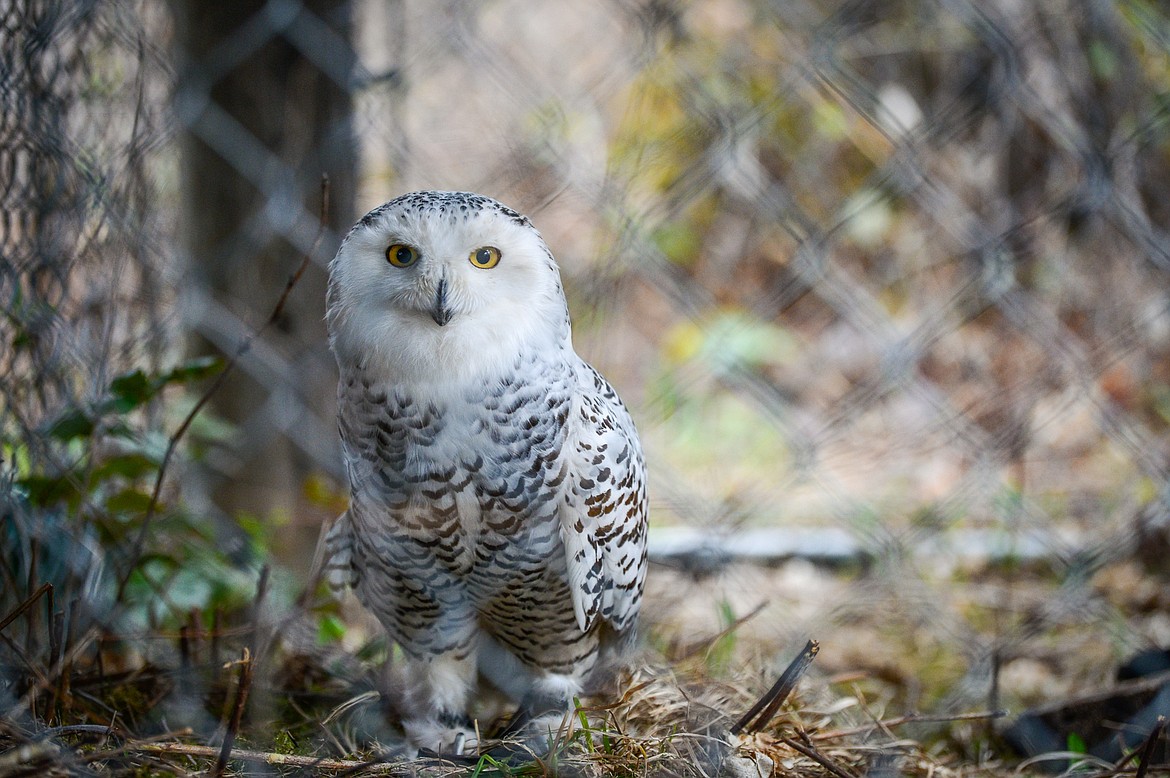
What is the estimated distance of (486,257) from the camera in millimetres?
1116

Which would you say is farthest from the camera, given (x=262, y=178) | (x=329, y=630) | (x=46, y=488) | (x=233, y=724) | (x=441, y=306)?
(x=262, y=178)

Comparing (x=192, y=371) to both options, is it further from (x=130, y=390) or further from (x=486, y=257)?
(x=486, y=257)

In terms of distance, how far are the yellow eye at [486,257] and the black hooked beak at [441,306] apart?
51mm

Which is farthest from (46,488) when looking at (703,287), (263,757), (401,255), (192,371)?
(703,287)

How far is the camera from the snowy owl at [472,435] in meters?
1.10

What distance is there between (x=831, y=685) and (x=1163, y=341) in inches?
66.7

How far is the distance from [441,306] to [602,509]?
1.09 feet

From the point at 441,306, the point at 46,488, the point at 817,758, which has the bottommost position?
the point at 817,758

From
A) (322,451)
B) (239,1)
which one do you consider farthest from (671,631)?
(239,1)

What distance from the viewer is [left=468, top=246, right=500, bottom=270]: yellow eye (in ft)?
3.63

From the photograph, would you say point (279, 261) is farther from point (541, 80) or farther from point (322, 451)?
point (541, 80)

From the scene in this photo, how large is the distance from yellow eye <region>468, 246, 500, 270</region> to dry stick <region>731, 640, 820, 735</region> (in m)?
0.55

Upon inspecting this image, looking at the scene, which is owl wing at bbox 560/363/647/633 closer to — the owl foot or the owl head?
the owl head

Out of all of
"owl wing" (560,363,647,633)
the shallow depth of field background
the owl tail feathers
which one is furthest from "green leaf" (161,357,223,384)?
"owl wing" (560,363,647,633)
